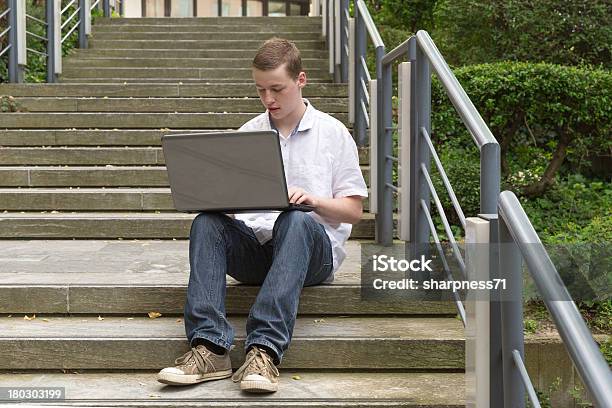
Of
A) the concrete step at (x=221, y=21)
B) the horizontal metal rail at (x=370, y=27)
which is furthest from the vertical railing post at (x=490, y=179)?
the concrete step at (x=221, y=21)

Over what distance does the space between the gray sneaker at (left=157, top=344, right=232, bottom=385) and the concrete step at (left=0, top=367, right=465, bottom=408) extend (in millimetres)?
33

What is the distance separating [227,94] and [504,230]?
205 inches

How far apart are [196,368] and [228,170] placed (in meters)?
0.66

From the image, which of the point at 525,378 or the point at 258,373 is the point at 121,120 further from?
the point at 525,378

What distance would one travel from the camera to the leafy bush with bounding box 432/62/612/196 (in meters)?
7.46

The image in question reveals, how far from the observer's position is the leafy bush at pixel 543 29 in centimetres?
934

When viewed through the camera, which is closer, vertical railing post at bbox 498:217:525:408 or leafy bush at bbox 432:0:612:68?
vertical railing post at bbox 498:217:525:408

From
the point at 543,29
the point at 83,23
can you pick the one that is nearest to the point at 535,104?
the point at 543,29

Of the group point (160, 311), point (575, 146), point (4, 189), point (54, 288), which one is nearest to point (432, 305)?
point (160, 311)

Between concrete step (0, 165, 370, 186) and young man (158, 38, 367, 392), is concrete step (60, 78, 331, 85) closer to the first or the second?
concrete step (0, 165, 370, 186)

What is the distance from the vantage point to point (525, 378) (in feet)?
6.73

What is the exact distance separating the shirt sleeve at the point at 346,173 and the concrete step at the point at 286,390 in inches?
27.0

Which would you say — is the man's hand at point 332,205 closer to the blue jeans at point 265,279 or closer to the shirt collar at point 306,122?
the blue jeans at point 265,279

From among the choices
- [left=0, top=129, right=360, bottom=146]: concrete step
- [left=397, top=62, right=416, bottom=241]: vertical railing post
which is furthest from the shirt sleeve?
[left=0, top=129, right=360, bottom=146]: concrete step
